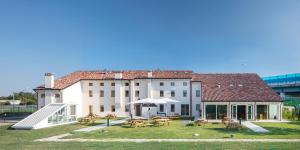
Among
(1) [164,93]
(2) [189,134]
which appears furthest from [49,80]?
(2) [189,134]

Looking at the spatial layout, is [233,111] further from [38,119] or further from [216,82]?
[38,119]

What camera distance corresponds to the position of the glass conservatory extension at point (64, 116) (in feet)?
110

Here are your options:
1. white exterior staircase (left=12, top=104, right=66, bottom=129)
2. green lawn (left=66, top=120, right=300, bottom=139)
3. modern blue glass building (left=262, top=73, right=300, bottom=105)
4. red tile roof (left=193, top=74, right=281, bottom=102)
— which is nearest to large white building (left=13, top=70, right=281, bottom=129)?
red tile roof (left=193, top=74, right=281, bottom=102)

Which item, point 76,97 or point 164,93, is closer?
point 76,97

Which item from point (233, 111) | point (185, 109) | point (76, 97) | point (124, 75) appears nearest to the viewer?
point (233, 111)

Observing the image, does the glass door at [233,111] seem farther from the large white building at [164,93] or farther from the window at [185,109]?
the window at [185,109]

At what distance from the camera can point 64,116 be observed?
3631cm

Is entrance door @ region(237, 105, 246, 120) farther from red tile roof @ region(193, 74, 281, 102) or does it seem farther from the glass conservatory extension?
the glass conservatory extension

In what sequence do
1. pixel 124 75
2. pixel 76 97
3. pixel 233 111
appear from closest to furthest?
pixel 233 111 → pixel 76 97 → pixel 124 75

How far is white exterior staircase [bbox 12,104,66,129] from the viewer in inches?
1161

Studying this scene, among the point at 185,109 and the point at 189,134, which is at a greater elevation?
the point at 185,109

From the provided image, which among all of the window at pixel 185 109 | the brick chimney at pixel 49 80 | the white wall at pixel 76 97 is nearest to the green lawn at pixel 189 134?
the white wall at pixel 76 97

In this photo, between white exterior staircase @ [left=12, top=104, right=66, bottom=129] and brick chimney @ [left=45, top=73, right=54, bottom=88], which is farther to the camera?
brick chimney @ [left=45, top=73, right=54, bottom=88]

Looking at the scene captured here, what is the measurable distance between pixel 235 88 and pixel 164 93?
8.88m
